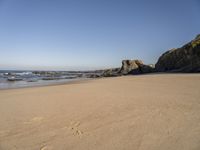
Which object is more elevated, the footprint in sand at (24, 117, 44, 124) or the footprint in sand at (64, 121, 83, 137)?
the footprint in sand at (64, 121, 83, 137)

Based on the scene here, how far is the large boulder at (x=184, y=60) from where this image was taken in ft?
70.7

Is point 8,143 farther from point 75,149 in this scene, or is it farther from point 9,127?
point 75,149

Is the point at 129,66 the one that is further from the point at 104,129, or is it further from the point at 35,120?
the point at 104,129

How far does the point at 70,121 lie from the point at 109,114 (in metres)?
0.92

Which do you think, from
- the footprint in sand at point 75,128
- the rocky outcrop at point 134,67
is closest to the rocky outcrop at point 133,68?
the rocky outcrop at point 134,67

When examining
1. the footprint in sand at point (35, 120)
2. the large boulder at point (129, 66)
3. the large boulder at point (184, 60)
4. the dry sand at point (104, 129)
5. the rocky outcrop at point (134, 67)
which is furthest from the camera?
the large boulder at point (129, 66)

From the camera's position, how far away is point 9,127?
3020mm

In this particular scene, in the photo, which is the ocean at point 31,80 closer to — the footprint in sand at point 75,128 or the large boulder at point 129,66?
the large boulder at point 129,66

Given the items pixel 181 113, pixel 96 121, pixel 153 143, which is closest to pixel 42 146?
pixel 96 121

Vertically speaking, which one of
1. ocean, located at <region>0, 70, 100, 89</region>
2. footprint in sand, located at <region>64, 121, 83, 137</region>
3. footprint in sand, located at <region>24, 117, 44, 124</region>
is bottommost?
ocean, located at <region>0, 70, 100, 89</region>

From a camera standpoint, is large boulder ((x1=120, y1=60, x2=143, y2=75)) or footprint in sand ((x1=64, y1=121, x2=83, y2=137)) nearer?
footprint in sand ((x1=64, y1=121, x2=83, y2=137))

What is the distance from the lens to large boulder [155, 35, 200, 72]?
70.7ft

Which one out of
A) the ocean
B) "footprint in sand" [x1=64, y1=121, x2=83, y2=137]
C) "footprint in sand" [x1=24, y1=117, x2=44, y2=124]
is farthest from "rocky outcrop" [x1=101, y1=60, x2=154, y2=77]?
"footprint in sand" [x1=64, y1=121, x2=83, y2=137]

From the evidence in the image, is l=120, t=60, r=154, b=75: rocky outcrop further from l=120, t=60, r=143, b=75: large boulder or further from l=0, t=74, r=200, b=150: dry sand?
l=0, t=74, r=200, b=150: dry sand
